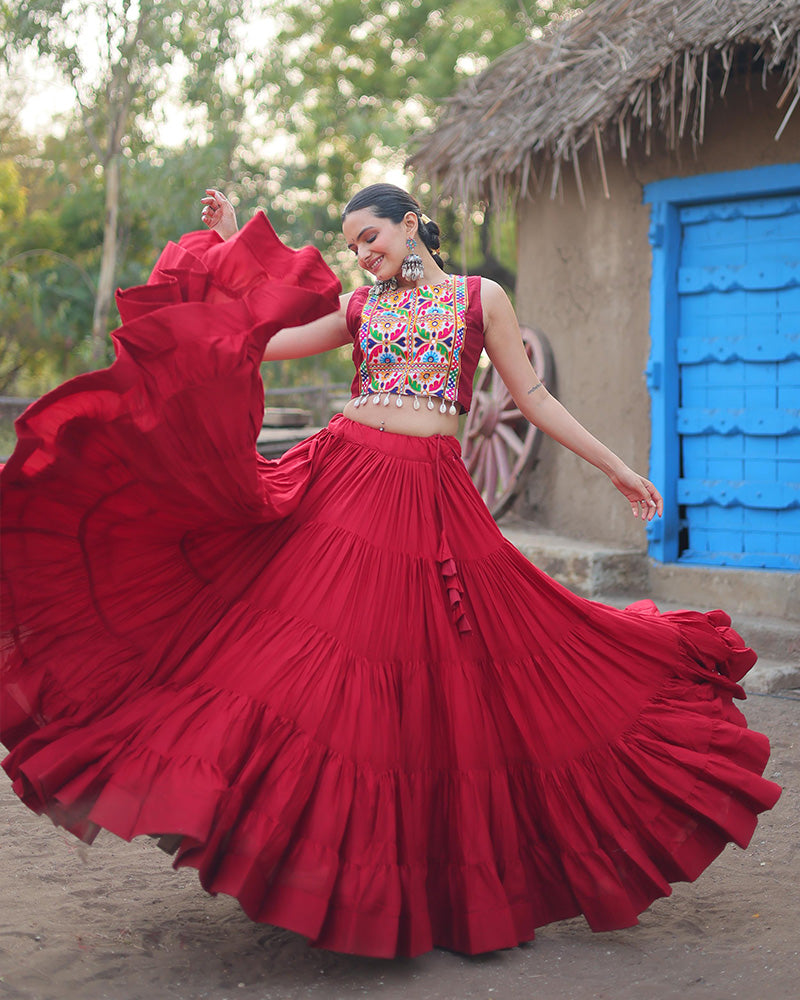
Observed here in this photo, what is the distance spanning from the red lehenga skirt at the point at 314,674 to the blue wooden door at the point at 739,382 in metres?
3.34

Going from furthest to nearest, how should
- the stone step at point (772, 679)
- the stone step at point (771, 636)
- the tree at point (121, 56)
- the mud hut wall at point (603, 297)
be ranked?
the tree at point (121, 56) < the mud hut wall at point (603, 297) < the stone step at point (771, 636) < the stone step at point (772, 679)

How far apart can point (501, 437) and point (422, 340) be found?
16.3 feet

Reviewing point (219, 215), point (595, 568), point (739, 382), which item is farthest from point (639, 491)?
point (739, 382)

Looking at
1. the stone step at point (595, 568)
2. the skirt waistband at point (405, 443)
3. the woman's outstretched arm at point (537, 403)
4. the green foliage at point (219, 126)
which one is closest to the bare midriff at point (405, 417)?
the skirt waistband at point (405, 443)

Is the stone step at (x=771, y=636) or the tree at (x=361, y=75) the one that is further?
the tree at (x=361, y=75)

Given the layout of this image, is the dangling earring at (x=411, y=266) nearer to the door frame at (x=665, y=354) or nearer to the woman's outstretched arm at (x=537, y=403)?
the woman's outstretched arm at (x=537, y=403)

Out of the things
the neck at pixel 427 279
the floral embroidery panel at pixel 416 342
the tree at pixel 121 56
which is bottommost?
the floral embroidery panel at pixel 416 342

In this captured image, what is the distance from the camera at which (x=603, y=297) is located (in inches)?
273

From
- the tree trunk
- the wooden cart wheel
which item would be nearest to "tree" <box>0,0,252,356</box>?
the tree trunk

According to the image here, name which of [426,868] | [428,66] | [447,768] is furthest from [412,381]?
[428,66]

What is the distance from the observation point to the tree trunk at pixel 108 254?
17578 mm

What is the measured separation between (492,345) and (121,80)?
16.2 metres

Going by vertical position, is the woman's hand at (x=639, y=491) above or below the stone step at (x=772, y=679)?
above

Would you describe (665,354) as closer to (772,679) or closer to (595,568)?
(595,568)
